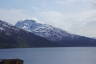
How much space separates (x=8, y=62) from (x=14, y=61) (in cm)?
43

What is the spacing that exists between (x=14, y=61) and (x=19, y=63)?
1.93 ft

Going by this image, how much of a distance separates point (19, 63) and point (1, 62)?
1.26 metres

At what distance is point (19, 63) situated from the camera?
64.8 feet

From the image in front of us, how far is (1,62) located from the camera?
19.5 meters

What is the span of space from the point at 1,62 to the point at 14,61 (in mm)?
969

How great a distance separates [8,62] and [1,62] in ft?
2.27

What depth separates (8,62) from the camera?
1909 cm

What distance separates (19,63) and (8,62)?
96cm

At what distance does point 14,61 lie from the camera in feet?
63.3
